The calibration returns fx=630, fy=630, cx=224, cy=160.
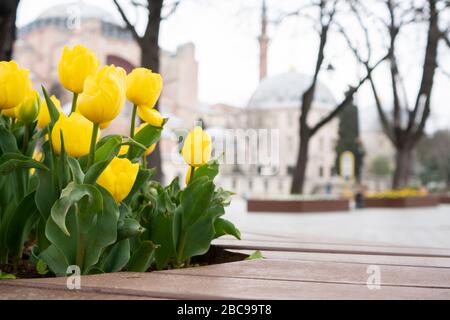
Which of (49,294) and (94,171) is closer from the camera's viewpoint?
(49,294)

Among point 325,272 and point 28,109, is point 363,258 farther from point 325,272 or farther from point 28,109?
point 28,109

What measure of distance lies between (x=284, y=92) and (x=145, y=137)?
65.9 m

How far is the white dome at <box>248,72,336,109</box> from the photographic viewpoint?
66.3 m

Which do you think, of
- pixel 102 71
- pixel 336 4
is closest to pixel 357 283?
pixel 102 71

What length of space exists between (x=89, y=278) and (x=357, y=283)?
1.44 feet

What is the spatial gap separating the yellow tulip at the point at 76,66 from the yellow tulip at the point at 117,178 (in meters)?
0.21

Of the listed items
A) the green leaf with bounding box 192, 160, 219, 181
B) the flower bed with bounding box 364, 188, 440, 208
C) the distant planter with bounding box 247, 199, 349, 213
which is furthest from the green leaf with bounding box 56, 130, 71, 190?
the flower bed with bounding box 364, 188, 440, 208

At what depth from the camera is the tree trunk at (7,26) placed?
3535mm

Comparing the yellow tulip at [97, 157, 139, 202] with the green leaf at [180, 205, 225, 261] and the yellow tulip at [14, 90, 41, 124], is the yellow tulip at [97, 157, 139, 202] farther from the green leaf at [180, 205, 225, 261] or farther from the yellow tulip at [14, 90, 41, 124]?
the yellow tulip at [14, 90, 41, 124]

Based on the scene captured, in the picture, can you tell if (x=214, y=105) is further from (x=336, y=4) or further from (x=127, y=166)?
(x=127, y=166)

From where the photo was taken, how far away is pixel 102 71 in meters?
1.09

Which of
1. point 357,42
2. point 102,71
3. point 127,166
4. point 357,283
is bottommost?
point 357,283

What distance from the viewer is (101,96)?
1.08 meters

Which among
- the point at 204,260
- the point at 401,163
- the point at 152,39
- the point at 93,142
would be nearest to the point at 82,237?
the point at 93,142
